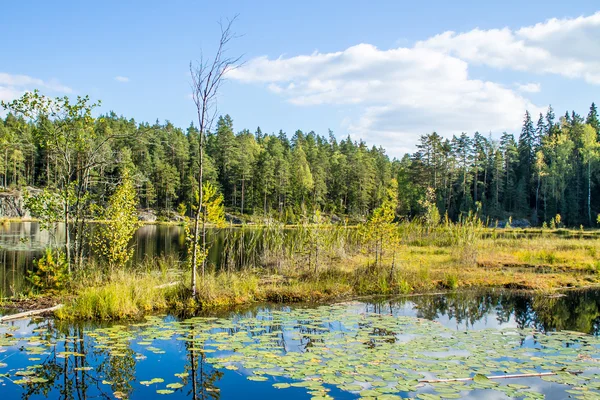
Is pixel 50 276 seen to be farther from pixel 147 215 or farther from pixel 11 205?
pixel 147 215

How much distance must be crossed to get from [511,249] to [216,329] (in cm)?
2293

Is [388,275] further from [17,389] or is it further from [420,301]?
[17,389]

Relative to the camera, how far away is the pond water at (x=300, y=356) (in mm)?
7309

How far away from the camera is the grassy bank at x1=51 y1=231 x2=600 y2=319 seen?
12711 millimetres

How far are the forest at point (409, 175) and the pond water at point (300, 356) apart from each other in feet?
188

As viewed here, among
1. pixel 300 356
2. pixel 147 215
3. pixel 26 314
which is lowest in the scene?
pixel 300 356

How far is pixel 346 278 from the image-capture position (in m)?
17.6

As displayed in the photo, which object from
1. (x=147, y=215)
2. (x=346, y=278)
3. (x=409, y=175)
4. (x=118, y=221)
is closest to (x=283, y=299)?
(x=346, y=278)

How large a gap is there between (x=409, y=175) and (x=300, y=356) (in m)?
75.7

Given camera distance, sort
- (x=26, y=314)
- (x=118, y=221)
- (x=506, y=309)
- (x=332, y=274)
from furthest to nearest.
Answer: (x=332, y=274), (x=506, y=309), (x=118, y=221), (x=26, y=314)

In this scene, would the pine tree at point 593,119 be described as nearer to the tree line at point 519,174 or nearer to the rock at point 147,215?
the tree line at point 519,174

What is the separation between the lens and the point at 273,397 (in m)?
7.31

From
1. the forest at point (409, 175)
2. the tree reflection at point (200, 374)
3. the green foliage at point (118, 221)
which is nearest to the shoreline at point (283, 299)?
the green foliage at point (118, 221)

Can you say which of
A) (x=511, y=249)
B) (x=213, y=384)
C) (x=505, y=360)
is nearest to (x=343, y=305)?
(x=505, y=360)
